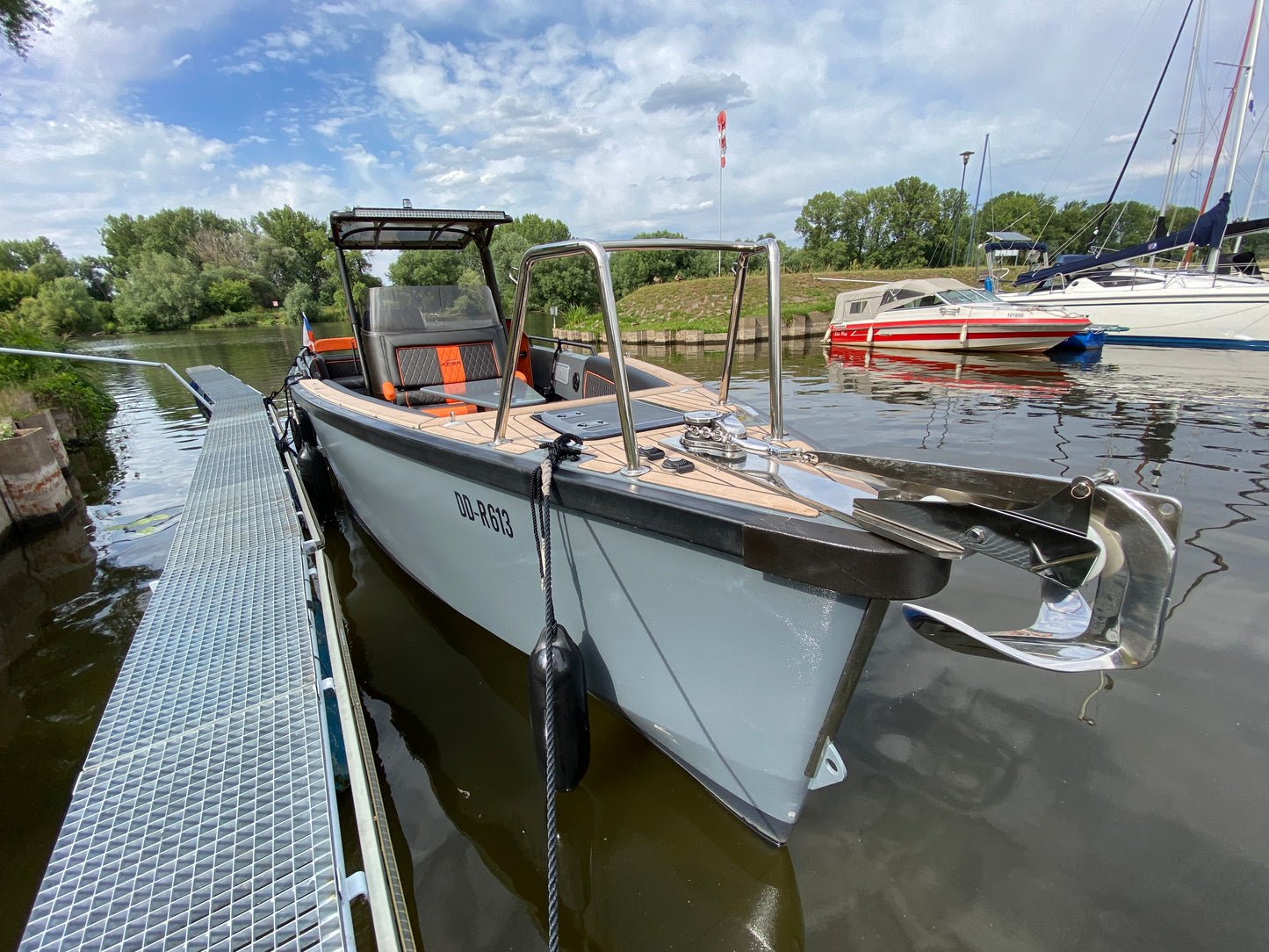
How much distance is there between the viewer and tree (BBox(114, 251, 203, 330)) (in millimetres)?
44594

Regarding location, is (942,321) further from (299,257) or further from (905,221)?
(299,257)

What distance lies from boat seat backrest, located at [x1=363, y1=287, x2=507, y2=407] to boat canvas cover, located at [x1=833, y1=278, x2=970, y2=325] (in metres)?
15.4

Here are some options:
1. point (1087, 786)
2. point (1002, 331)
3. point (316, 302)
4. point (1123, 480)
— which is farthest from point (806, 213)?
point (1087, 786)

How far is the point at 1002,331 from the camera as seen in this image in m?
14.4

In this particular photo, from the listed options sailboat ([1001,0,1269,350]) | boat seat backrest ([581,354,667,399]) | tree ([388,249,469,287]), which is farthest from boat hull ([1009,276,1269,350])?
boat seat backrest ([581,354,667,399])

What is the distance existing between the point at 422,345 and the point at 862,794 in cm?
446

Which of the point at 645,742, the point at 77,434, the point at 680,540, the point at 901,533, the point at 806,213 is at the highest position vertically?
the point at 806,213

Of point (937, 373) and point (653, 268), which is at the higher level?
point (653, 268)

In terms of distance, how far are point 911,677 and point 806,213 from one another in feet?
226

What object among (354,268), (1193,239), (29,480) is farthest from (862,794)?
(1193,239)

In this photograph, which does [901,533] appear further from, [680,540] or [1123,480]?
[1123,480]

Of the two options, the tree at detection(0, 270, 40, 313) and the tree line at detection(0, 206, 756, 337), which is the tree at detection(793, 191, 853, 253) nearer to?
the tree line at detection(0, 206, 756, 337)

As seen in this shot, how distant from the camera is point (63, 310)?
35688 millimetres

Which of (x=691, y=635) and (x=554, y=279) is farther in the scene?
(x=554, y=279)
